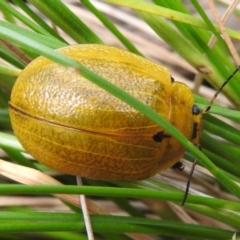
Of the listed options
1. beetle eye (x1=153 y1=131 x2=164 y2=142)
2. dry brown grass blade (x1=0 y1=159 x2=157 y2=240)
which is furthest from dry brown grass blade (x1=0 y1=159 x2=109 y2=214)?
beetle eye (x1=153 y1=131 x2=164 y2=142)

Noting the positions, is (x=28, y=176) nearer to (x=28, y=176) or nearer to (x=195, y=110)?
(x=28, y=176)

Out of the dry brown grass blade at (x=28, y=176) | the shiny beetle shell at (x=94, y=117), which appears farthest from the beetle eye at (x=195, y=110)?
the dry brown grass blade at (x=28, y=176)

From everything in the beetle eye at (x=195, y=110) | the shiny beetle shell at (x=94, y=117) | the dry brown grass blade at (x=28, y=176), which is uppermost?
the beetle eye at (x=195, y=110)

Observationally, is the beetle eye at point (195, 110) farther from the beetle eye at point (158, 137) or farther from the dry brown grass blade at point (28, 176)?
the dry brown grass blade at point (28, 176)

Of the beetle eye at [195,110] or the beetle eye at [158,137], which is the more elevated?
the beetle eye at [195,110]

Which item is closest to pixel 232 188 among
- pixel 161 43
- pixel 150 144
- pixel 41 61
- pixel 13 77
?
pixel 150 144

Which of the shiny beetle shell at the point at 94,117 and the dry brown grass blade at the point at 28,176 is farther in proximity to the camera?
the dry brown grass blade at the point at 28,176

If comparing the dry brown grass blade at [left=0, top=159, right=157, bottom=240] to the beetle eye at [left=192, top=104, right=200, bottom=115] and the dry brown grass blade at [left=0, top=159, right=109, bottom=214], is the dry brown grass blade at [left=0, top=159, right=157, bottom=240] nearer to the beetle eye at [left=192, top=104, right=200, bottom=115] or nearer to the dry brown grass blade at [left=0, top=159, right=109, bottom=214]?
the dry brown grass blade at [left=0, top=159, right=109, bottom=214]

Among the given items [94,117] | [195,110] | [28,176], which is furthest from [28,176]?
[195,110]
